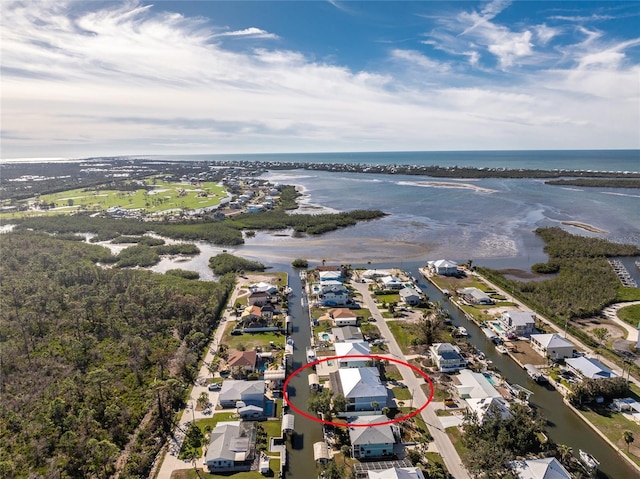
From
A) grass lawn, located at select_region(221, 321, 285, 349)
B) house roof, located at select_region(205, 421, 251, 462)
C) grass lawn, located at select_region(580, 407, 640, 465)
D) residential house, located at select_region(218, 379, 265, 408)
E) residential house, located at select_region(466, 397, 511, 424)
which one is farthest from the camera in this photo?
grass lawn, located at select_region(221, 321, 285, 349)

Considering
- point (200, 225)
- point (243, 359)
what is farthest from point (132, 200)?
point (243, 359)

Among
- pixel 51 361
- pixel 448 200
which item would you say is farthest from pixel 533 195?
pixel 51 361

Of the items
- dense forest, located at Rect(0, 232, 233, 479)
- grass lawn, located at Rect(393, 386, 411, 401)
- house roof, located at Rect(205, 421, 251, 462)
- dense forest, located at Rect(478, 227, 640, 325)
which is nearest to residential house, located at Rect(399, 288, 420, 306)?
dense forest, located at Rect(478, 227, 640, 325)

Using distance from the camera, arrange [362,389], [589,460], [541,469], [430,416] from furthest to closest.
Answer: [362,389] → [430,416] → [589,460] → [541,469]

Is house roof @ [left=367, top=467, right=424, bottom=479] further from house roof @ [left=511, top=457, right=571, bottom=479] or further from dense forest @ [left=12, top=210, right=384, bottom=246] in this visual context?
dense forest @ [left=12, top=210, right=384, bottom=246]

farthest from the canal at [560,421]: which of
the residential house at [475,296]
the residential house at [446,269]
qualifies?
the residential house at [446,269]

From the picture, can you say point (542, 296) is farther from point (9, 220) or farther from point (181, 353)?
point (9, 220)

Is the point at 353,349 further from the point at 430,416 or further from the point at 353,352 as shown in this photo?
the point at 430,416
